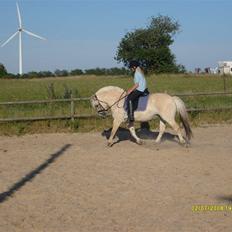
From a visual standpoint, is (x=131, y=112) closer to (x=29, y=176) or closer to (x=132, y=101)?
(x=132, y=101)

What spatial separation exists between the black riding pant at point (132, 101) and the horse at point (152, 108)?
111 mm

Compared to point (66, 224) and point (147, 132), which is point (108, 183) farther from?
point (147, 132)

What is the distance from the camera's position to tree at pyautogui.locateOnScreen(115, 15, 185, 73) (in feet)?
239

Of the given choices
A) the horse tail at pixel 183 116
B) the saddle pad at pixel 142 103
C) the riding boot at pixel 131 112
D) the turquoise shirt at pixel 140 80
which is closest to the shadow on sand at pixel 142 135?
the horse tail at pixel 183 116

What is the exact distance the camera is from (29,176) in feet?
27.9

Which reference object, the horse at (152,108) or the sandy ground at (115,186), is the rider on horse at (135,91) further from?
the sandy ground at (115,186)

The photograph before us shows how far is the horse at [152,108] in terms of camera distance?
11.5m

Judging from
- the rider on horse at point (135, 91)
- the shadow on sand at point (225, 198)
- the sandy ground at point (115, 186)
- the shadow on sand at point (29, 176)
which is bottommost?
the shadow on sand at point (29, 176)

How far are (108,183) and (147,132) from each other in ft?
21.6

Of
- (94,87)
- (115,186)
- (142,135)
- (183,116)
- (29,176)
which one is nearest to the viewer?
(115,186)

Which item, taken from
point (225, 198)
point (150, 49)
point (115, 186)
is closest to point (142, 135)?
point (115, 186)

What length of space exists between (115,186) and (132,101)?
4.26 m

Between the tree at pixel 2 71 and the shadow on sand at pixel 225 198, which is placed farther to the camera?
the tree at pixel 2 71

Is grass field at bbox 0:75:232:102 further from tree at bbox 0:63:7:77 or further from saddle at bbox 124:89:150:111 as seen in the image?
tree at bbox 0:63:7:77
